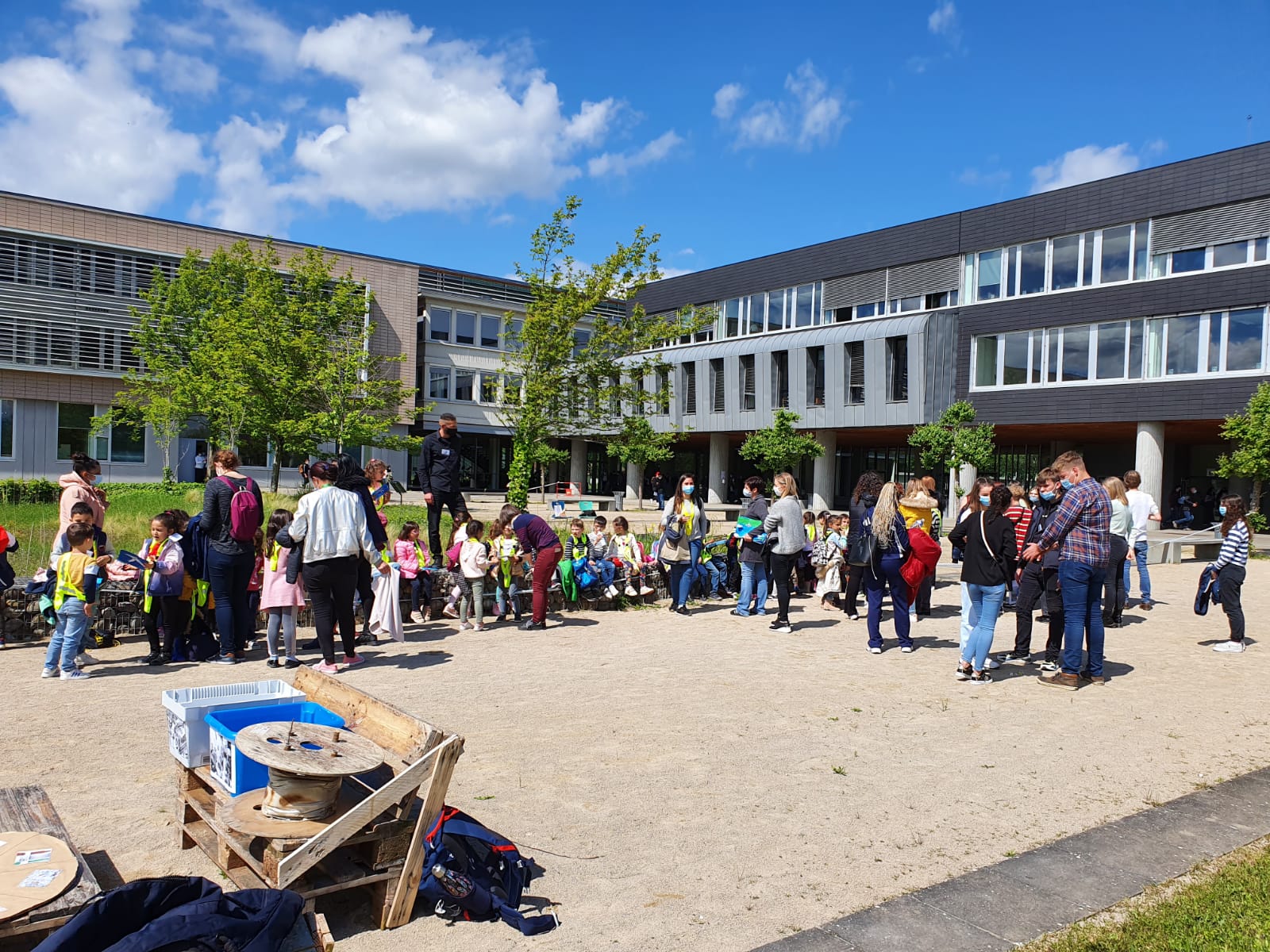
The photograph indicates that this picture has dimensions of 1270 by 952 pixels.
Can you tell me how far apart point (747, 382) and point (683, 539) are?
3132cm

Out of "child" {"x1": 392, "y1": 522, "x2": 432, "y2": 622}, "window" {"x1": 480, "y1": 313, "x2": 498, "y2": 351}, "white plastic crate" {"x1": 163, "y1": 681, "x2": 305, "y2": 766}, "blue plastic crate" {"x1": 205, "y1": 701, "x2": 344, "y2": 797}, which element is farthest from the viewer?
"window" {"x1": 480, "y1": 313, "x2": 498, "y2": 351}

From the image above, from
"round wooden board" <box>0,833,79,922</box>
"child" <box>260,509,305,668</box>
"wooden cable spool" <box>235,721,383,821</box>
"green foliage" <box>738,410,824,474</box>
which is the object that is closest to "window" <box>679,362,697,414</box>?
"green foliage" <box>738,410,824,474</box>

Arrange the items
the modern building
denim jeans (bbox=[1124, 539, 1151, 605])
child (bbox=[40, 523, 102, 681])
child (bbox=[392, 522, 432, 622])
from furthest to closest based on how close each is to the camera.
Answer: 1. the modern building
2. denim jeans (bbox=[1124, 539, 1151, 605])
3. child (bbox=[392, 522, 432, 622])
4. child (bbox=[40, 523, 102, 681])

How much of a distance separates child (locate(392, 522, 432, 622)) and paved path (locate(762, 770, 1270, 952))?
7601 mm

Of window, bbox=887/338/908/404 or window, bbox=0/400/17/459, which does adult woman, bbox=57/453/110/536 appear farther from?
window, bbox=0/400/17/459

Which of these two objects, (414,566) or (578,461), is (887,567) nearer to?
(414,566)

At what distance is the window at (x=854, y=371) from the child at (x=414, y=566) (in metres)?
29.0

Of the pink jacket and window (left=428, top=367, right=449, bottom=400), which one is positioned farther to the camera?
window (left=428, top=367, right=449, bottom=400)

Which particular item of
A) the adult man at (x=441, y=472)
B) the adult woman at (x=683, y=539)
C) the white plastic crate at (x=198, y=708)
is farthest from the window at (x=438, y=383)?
the white plastic crate at (x=198, y=708)

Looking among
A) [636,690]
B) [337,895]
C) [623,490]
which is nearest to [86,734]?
[337,895]

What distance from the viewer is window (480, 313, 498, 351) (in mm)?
47188

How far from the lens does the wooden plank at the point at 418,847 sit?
145 inches

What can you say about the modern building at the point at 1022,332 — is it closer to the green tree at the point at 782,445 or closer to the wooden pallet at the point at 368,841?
the green tree at the point at 782,445

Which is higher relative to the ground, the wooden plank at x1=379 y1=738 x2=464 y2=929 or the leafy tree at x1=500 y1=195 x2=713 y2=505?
the leafy tree at x1=500 y1=195 x2=713 y2=505
